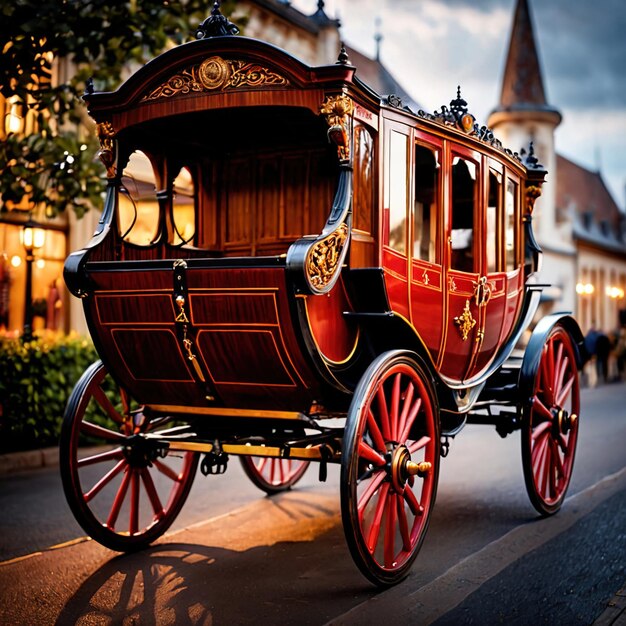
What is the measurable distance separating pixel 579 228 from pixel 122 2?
36.2m

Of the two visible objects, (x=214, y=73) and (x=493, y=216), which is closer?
(x=214, y=73)

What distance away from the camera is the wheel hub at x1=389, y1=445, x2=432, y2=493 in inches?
182

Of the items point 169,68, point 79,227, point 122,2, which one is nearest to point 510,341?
point 169,68

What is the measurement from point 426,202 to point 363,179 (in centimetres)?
84

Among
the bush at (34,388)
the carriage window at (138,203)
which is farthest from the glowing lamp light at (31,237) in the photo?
the carriage window at (138,203)

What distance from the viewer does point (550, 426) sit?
21.2 ft

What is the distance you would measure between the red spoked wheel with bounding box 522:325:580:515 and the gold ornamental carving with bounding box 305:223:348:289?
88.3 inches

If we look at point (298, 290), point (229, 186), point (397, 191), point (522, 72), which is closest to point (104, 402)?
point (229, 186)

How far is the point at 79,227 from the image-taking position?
44.0 feet

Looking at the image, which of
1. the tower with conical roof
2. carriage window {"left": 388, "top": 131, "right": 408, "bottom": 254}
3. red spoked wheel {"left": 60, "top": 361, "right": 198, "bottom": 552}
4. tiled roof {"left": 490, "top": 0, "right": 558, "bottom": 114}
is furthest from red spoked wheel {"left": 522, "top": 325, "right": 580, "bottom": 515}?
tiled roof {"left": 490, "top": 0, "right": 558, "bottom": 114}

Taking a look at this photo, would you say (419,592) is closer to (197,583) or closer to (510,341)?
(197,583)

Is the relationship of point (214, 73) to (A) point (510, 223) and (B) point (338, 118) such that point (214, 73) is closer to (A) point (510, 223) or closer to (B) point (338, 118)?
(B) point (338, 118)

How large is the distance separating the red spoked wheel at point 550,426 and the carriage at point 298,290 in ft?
0.07

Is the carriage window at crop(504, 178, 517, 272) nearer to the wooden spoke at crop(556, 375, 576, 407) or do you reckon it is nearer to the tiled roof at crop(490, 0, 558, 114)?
the wooden spoke at crop(556, 375, 576, 407)
